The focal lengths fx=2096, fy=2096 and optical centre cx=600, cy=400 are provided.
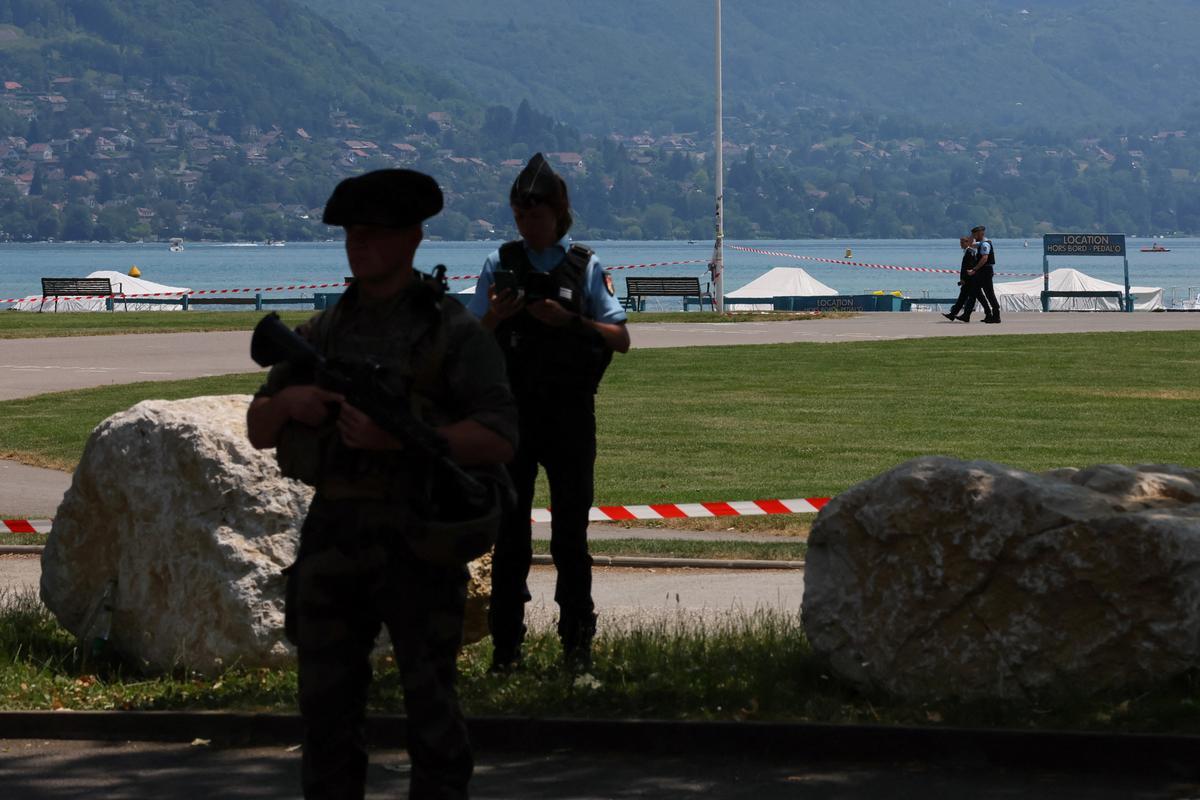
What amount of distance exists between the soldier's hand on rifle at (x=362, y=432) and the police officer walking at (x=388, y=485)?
0.07m

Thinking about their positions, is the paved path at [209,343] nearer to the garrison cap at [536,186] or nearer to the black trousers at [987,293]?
the black trousers at [987,293]

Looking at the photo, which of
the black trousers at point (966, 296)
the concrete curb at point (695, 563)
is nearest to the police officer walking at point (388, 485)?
the concrete curb at point (695, 563)

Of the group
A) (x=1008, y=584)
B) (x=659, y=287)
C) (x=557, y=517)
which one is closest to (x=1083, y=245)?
(x=659, y=287)

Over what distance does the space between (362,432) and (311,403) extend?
0.55ft

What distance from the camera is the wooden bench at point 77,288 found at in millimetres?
52228

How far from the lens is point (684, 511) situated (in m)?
13.6

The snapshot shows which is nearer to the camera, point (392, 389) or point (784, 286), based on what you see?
point (392, 389)

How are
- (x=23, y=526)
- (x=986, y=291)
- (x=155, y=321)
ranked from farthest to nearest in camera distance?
(x=155, y=321), (x=986, y=291), (x=23, y=526)

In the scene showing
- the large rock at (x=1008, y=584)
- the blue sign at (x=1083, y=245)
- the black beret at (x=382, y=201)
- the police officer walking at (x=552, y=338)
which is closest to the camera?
the black beret at (x=382, y=201)

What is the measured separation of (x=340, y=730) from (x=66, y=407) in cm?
1681

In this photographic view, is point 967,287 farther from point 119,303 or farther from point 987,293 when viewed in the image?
point 119,303

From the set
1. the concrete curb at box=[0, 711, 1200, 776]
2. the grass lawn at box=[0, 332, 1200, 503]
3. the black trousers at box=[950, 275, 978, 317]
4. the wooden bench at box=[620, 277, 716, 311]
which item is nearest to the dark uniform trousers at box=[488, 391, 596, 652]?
the concrete curb at box=[0, 711, 1200, 776]

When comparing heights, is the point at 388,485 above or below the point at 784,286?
above

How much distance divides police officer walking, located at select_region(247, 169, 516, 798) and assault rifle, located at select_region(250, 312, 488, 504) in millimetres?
42
